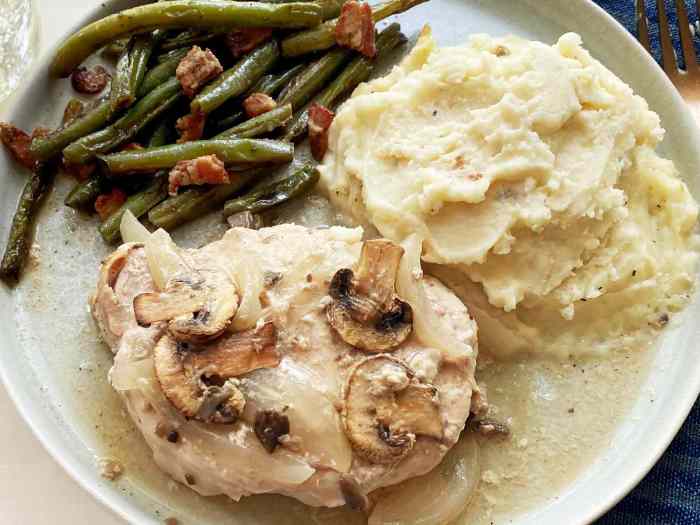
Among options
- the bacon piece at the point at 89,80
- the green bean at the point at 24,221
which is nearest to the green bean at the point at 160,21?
the bacon piece at the point at 89,80

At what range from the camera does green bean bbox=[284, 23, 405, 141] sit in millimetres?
5328

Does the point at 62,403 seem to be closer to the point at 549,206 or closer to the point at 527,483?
the point at 527,483

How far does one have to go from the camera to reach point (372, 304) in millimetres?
4070

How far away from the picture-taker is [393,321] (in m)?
4.07

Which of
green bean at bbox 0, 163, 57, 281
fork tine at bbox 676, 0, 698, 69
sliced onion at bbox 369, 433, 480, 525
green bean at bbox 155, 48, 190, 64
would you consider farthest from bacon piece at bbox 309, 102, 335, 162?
fork tine at bbox 676, 0, 698, 69

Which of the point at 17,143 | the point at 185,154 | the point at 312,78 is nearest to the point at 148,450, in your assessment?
the point at 185,154

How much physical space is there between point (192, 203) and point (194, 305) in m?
1.17

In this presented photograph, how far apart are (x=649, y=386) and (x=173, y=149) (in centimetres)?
310

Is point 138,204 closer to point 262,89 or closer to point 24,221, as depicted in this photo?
point 24,221

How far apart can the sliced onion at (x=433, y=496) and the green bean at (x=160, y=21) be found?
2.99 m

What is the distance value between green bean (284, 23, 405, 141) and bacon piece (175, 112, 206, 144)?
538 millimetres

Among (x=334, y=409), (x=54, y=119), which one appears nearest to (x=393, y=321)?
(x=334, y=409)

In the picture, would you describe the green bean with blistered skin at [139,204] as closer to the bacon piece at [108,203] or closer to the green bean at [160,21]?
the bacon piece at [108,203]

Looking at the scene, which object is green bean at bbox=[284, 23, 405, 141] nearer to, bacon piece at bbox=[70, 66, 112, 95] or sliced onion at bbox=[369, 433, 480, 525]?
bacon piece at bbox=[70, 66, 112, 95]
